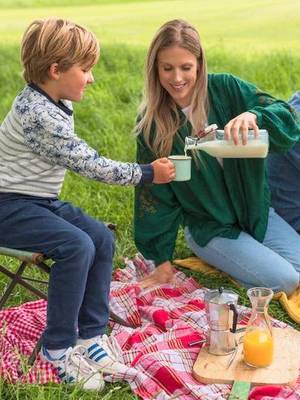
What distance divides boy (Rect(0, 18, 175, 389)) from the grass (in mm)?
1233

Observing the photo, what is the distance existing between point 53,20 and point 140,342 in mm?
1391

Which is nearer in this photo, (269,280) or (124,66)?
(269,280)

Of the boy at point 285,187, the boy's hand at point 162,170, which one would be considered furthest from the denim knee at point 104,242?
the boy at point 285,187

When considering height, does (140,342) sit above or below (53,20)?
below

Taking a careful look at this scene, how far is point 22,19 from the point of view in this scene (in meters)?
10.0

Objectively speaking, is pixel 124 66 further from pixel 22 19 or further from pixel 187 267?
pixel 187 267

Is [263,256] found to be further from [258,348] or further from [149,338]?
[258,348]

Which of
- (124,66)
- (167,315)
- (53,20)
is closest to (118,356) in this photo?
(167,315)

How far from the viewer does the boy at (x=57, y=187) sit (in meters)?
3.16

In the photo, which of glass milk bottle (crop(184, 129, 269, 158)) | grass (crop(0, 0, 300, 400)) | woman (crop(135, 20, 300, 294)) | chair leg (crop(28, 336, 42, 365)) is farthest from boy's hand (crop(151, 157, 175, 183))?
grass (crop(0, 0, 300, 400))

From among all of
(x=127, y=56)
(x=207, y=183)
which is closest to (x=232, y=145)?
(x=207, y=183)

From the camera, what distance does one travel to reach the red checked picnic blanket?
10.0 feet

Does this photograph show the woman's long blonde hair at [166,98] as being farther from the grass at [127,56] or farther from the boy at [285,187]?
the grass at [127,56]

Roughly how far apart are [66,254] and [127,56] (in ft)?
19.7
